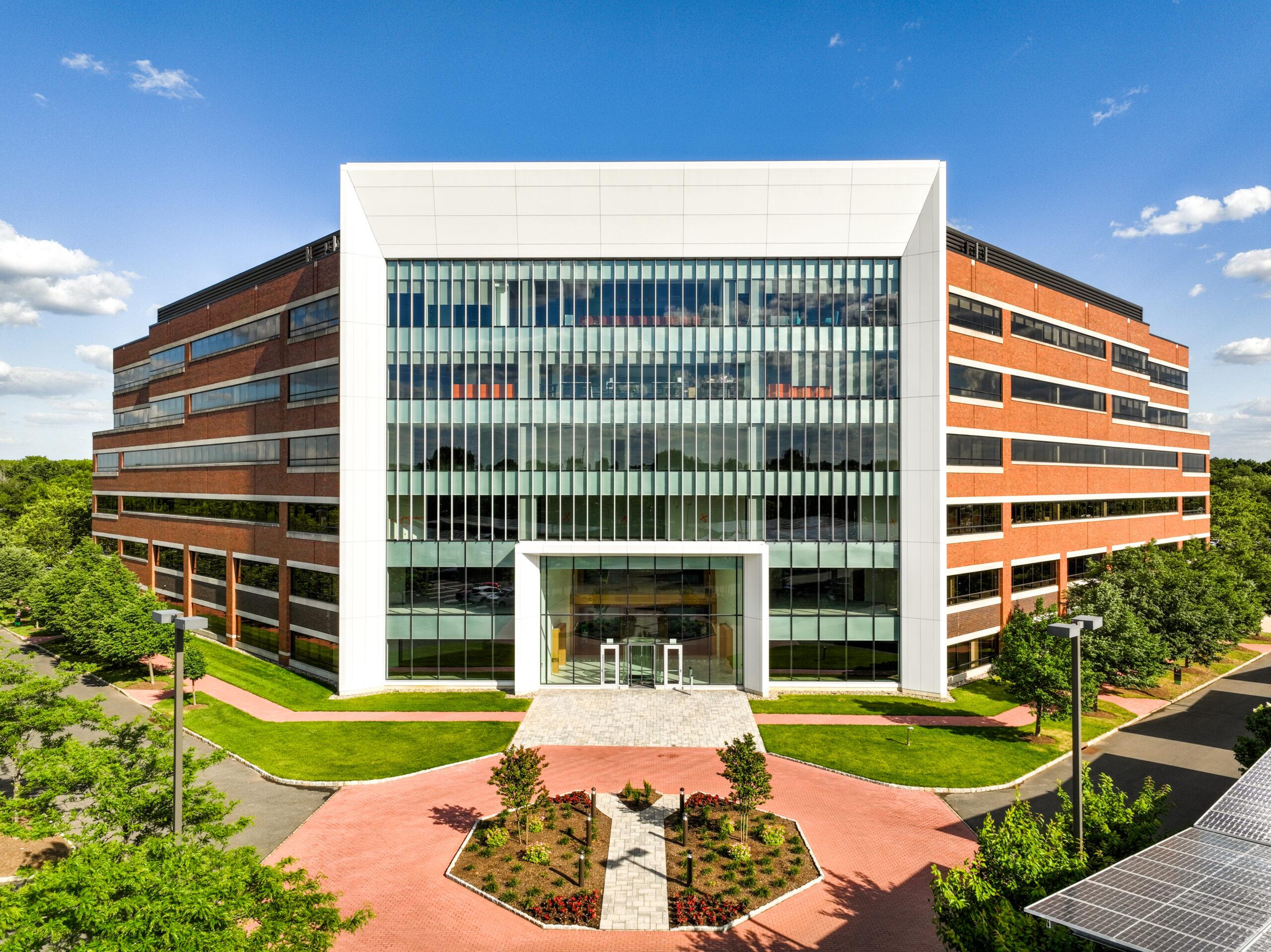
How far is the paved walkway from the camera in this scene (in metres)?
29.6

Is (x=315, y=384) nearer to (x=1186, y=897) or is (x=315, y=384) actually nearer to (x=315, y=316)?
(x=315, y=316)

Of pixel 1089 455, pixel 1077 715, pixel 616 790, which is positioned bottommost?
pixel 616 790

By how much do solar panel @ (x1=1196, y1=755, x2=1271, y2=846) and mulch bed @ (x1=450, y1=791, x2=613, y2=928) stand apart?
13.9 metres

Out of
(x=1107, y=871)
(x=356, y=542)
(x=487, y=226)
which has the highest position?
(x=487, y=226)

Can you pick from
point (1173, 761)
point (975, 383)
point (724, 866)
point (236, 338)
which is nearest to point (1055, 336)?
point (975, 383)

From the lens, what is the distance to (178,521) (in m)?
49.1

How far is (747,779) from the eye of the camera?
63.6 feet

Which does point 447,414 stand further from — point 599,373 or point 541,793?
point 541,793

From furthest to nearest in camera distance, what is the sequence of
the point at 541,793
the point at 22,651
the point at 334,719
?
1. the point at 22,651
2. the point at 334,719
3. the point at 541,793

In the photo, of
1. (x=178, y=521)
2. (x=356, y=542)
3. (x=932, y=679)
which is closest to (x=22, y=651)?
(x=178, y=521)

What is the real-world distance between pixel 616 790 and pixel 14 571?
5423cm

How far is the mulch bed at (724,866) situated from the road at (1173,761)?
6.73 metres

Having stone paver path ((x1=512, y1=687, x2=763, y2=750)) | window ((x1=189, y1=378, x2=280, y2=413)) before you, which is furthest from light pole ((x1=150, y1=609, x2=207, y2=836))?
window ((x1=189, y1=378, x2=280, y2=413))

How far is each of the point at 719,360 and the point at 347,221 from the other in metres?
21.8
